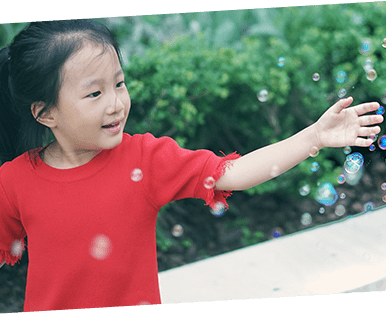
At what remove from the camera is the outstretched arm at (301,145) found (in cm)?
118

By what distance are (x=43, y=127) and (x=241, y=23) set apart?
4.65ft

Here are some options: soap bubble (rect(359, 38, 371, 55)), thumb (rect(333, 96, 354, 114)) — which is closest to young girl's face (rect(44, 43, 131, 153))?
thumb (rect(333, 96, 354, 114))

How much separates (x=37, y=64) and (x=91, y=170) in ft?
1.15

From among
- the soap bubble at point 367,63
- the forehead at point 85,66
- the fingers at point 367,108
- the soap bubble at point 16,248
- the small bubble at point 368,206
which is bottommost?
the small bubble at point 368,206

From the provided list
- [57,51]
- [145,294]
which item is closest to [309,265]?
[145,294]

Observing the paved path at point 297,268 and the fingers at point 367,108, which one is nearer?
the fingers at point 367,108

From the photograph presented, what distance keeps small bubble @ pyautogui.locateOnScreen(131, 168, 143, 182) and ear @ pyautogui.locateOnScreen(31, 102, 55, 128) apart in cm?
29

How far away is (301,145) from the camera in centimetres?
121

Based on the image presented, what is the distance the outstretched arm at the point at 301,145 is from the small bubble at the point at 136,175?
24 centimetres

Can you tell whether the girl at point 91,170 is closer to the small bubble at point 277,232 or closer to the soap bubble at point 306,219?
the soap bubble at point 306,219

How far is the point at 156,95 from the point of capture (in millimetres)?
2131

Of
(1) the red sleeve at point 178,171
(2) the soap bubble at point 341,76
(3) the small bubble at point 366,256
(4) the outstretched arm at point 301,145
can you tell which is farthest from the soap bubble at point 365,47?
(1) the red sleeve at point 178,171

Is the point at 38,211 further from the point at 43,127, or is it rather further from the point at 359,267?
the point at 359,267

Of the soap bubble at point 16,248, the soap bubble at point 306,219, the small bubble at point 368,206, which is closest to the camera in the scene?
the soap bubble at point 16,248
